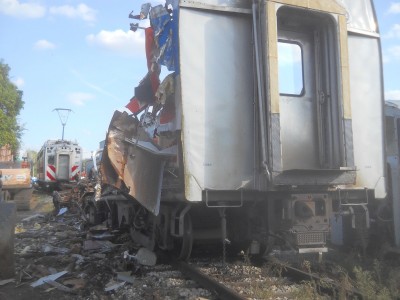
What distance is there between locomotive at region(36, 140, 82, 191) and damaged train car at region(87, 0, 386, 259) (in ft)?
65.4

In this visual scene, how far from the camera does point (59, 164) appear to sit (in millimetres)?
24891

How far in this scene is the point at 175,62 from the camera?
197 inches

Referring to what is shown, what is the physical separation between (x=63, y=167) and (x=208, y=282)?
70.2ft

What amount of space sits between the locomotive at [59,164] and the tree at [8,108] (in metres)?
20.3

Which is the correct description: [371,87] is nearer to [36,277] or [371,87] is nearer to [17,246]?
[36,277]

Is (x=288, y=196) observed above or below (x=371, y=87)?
below

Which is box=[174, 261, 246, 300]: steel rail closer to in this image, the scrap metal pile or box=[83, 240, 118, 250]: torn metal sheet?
the scrap metal pile

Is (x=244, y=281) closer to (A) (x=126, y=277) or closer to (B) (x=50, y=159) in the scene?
(A) (x=126, y=277)

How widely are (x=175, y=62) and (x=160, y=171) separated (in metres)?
1.40

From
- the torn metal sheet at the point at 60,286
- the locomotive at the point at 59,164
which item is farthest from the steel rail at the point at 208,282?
the locomotive at the point at 59,164

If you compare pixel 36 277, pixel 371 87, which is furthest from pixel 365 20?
pixel 36 277

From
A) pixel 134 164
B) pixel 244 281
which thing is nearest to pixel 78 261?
pixel 134 164

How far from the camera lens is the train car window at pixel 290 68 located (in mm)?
5414

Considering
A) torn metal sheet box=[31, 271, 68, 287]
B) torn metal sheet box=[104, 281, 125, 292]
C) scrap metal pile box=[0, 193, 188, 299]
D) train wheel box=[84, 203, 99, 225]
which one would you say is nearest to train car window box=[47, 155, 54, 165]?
train wheel box=[84, 203, 99, 225]
